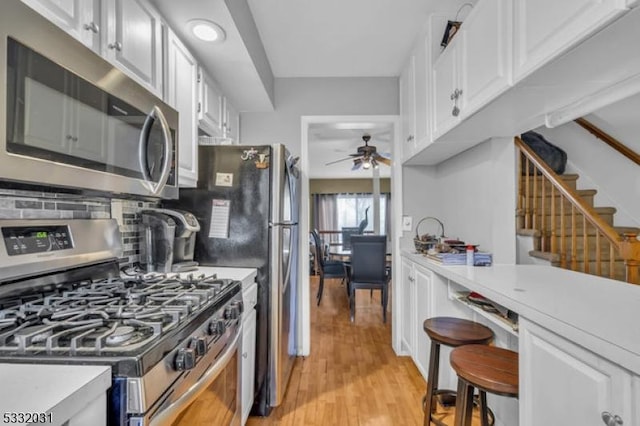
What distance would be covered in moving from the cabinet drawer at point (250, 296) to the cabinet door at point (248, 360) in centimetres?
4

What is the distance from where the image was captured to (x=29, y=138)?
2.34 ft

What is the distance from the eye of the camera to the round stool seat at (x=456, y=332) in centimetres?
145

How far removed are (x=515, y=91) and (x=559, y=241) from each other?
5.74 ft

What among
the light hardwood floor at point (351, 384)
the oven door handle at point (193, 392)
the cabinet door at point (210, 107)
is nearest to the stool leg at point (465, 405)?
the light hardwood floor at point (351, 384)

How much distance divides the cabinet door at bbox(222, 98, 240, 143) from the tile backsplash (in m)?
0.88

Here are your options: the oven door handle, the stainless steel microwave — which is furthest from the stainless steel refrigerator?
the stainless steel microwave

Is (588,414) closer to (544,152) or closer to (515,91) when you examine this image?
(515,91)

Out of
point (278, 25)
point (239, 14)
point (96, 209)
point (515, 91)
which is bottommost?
point (96, 209)

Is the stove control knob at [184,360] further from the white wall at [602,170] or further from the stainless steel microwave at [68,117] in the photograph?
the white wall at [602,170]

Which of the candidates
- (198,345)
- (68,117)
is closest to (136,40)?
(68,117)

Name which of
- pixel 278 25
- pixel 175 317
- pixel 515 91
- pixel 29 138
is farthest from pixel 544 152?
pixel 29 138

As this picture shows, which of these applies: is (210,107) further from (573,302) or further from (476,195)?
(573,302)

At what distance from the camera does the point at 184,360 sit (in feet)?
2.67

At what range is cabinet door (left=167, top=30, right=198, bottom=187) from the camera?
1523mm
